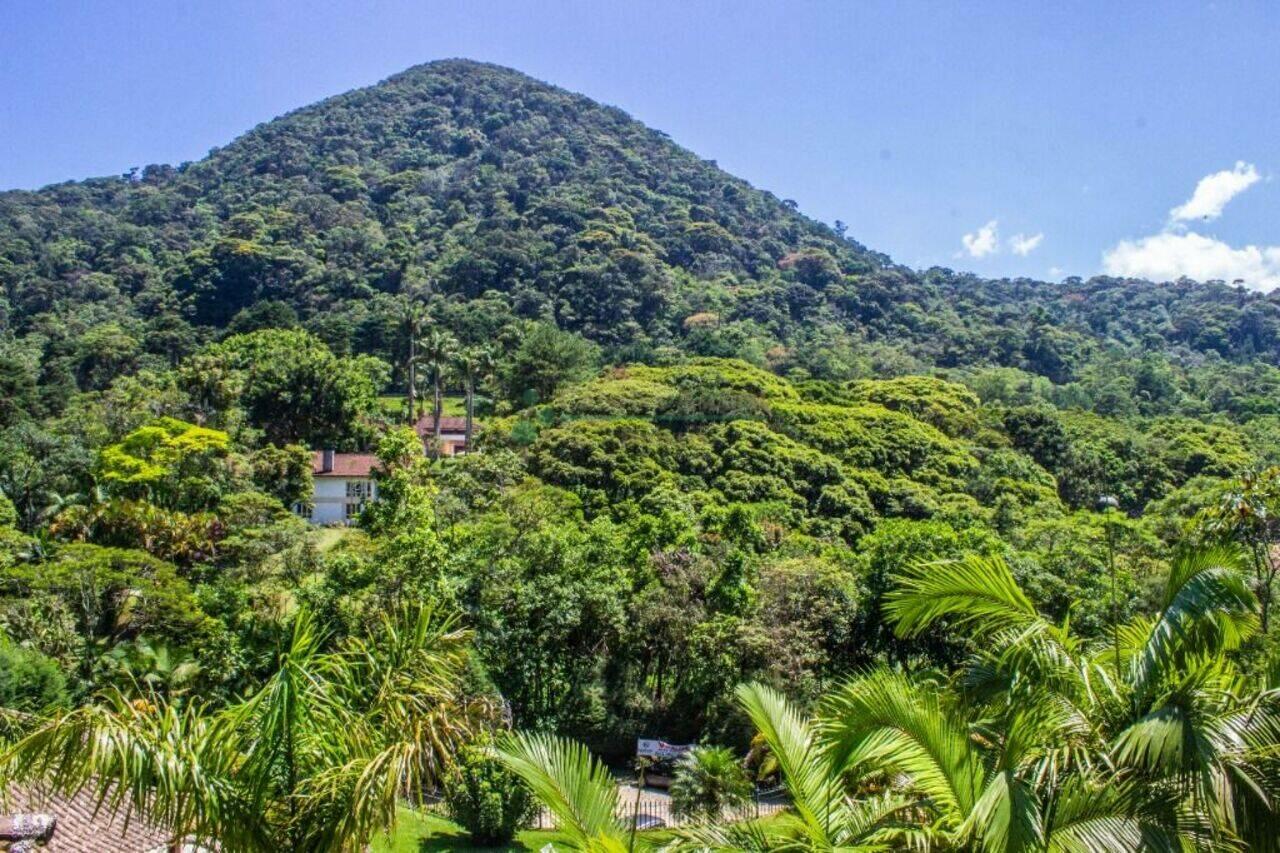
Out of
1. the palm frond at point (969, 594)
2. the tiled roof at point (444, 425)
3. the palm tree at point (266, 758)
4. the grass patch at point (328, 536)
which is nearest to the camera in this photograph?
the palm tree at point (266, 758)

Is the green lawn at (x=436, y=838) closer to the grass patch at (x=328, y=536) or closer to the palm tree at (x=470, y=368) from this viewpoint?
the grass patch at (x=328, y=536)

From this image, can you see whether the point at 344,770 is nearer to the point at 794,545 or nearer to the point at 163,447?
the point at 794,545

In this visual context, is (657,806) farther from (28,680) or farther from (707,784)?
(28,680)

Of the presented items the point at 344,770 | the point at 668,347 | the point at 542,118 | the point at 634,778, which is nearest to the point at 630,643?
the point at 634,778

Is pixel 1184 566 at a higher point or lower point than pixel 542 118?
lower

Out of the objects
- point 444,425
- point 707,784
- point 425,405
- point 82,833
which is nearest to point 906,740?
Answer: point 707,784

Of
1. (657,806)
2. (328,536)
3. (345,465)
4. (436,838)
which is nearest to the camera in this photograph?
(436,838)

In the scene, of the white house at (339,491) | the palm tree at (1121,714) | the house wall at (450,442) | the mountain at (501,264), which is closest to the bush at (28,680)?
the palm tree at (1121,714)
